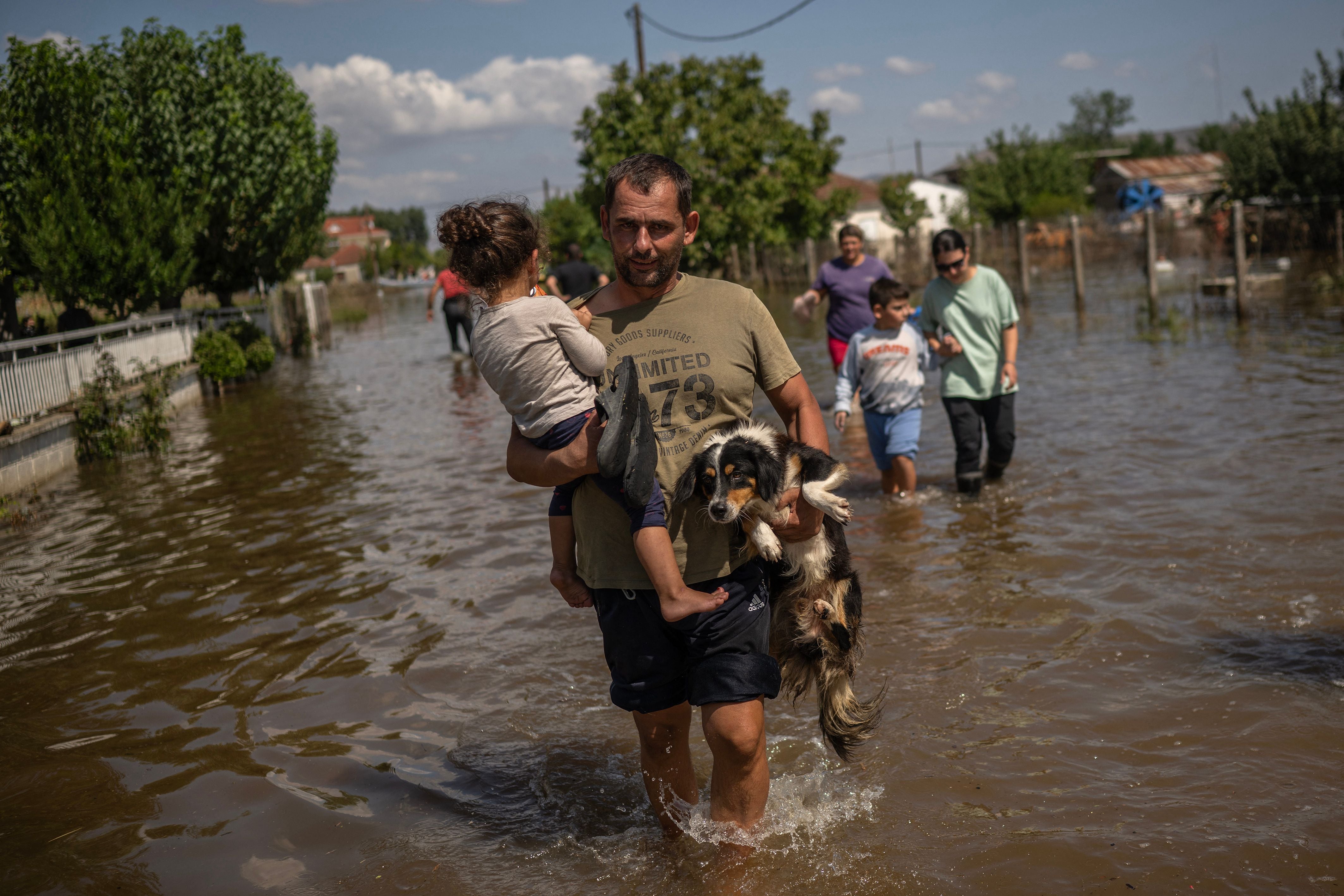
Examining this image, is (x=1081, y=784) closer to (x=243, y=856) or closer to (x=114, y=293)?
(x=243, y=856)

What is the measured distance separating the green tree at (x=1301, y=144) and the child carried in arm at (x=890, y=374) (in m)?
25.8

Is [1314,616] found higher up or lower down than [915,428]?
lower down

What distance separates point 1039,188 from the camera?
169ft

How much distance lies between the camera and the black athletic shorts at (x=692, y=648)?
3184mm

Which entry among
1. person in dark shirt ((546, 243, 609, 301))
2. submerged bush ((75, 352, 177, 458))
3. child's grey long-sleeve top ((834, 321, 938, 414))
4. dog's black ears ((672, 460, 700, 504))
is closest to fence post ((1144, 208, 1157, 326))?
person in dark shirt ((546, 243, 609, 301))

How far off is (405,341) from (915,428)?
25.0m

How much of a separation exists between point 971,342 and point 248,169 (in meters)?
21.6

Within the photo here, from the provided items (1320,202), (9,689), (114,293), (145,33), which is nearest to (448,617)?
(9,689)

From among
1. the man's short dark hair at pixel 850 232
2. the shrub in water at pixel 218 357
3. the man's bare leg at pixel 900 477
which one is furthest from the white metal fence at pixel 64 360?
the man's bare leg at pixel 900 477

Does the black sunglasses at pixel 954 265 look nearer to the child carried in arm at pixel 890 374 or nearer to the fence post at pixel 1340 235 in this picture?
A: the child carried in arm at pixel 890 374

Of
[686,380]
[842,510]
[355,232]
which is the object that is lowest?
[842,510]

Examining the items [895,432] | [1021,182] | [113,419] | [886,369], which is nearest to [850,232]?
[886,369]

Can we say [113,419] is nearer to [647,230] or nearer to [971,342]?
[971,342]

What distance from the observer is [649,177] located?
307 cm
